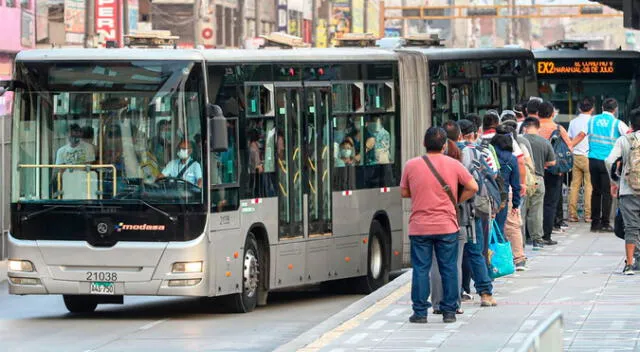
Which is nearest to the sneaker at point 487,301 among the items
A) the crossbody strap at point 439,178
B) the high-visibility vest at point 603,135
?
the crossbody strap at point 439,178

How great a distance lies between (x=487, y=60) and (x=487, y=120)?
10.1m

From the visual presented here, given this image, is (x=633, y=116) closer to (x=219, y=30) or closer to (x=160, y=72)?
(x=160, y=72)

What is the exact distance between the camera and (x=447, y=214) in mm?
14125

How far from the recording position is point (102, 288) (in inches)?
657

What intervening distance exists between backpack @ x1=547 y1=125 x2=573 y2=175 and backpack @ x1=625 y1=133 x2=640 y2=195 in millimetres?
5672

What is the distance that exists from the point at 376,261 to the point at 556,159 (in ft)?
13.1

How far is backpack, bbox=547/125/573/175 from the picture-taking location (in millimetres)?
23656

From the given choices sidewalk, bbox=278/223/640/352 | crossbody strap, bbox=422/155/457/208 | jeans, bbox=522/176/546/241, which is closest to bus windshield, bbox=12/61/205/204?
sidewalk, bbox=278/223/640/352

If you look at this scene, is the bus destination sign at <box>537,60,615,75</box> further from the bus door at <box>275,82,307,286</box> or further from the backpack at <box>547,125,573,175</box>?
the bus door at <box>275,82,307,286</box>

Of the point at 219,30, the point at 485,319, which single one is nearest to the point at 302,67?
the point at 485,319

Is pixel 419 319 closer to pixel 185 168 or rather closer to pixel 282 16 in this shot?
pixel 185 168

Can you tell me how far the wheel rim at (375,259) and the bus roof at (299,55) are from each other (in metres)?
2.15

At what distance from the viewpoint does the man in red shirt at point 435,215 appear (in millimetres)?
14078

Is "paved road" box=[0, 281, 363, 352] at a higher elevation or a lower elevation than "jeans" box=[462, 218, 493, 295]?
lower
